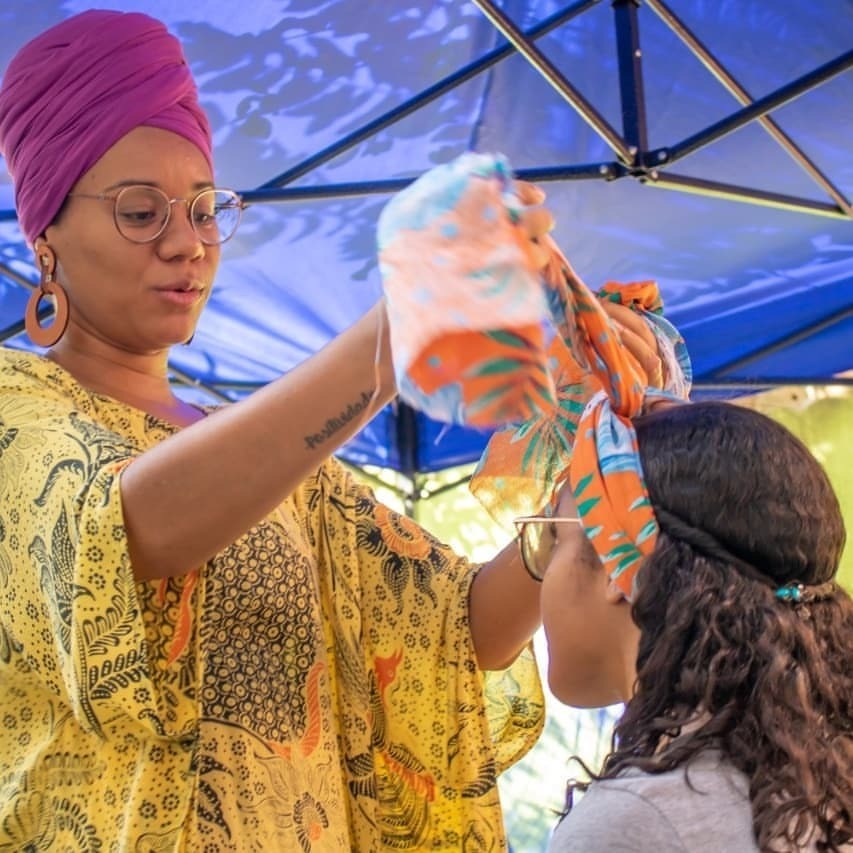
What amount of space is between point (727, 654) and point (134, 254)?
0.81m

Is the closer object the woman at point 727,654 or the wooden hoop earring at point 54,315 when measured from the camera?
the woman at point 727,654

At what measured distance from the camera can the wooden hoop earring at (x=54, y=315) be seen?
171cm

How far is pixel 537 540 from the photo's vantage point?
168cm

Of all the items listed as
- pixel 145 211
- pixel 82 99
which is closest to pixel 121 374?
pixel 145 211

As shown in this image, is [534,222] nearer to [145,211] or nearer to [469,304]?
[469,304]

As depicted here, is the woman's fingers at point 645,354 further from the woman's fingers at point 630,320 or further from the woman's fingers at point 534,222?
the woman's fingers at point 534,222

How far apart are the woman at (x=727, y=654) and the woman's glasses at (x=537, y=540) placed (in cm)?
13

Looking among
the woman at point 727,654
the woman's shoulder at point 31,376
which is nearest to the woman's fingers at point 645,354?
the woman at point 727,654

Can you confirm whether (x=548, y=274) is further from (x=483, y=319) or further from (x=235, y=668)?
(x=235, y=668)

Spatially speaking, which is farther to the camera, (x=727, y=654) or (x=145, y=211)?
(x=145, y=211)

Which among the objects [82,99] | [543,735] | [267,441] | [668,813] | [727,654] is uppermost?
[82,99]

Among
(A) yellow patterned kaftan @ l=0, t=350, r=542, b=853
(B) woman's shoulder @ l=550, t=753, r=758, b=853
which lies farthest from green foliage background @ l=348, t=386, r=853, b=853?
(B) woman's shoulder @ l=550, t=753, r=758, b=853

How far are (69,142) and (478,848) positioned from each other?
3.42 feet

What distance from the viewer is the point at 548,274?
1309mm
